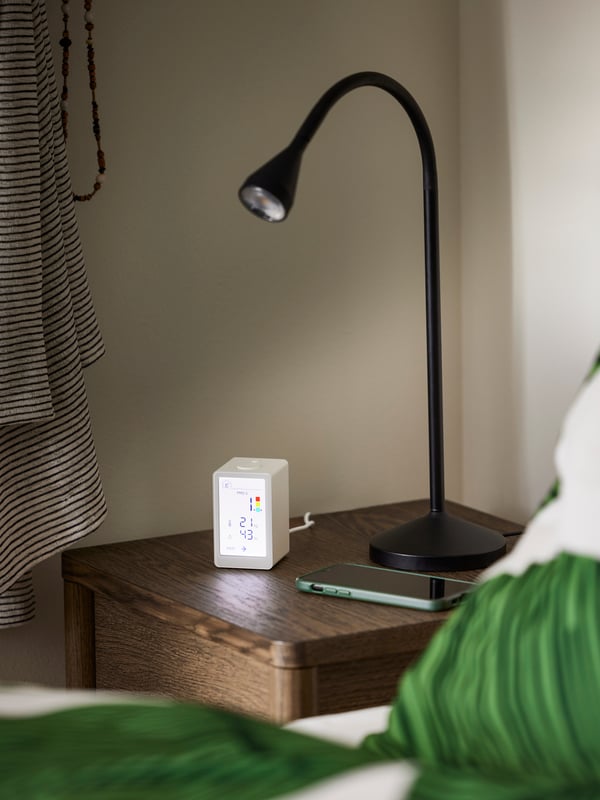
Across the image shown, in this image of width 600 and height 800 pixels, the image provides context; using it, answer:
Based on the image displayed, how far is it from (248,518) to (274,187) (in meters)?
0.39

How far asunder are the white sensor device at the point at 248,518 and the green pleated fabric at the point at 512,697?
2.18ft

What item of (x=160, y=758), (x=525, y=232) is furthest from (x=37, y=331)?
(x=160, y=758)

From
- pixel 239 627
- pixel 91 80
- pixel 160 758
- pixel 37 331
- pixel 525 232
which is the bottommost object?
pixel 239 627

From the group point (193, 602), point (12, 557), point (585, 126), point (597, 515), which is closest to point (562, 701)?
point (597, 515)

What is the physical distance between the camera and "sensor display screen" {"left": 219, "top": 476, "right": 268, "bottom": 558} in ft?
3.93

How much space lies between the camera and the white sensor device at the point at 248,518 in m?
1.20

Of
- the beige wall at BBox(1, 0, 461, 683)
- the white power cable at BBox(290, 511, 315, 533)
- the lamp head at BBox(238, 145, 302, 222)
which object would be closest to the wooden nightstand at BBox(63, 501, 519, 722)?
the white power cable at BBox(290, 511, 315, 533)

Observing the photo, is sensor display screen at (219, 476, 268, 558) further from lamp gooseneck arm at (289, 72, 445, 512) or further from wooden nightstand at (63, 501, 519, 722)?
lamp gooseneck arm at (289, 72, 445, 512)

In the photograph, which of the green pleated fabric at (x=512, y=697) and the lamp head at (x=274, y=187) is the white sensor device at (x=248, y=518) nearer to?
the lamp head at (x=274, y=187)

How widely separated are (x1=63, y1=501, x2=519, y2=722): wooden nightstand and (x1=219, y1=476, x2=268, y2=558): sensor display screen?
26 mm

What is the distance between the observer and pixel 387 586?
107cm

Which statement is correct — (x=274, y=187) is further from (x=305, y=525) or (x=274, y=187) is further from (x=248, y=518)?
(x=305, y=525)

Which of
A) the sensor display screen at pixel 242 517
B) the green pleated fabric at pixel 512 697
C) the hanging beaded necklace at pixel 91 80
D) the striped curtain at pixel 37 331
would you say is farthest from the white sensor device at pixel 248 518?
the green pleated fabric at pixel 512 697

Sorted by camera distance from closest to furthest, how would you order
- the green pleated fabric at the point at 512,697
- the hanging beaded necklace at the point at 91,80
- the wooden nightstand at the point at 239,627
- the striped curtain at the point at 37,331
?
the green pleated fabric at the point at 512,697 → the wooden nightstand at the point at 239,627 → the striped curtain at the point at 37,331 → the hanging beaded necklace at the point at 91,80
